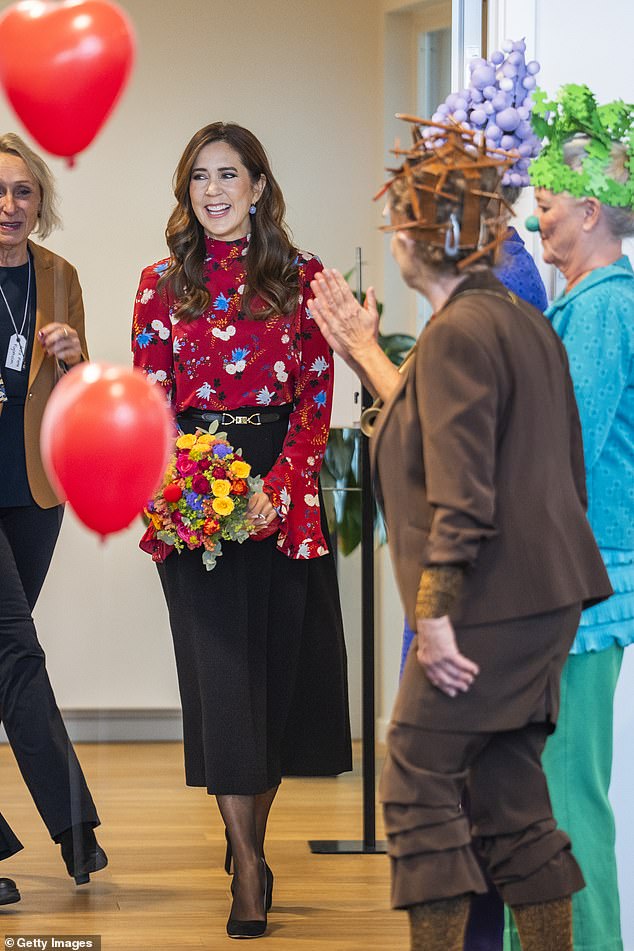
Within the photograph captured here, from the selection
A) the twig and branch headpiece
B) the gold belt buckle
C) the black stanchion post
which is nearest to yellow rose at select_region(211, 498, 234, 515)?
the gold belt buckle

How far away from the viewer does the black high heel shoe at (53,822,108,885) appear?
11.3 ft

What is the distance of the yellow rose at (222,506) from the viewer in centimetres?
312

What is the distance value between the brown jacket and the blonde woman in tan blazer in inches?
53.8

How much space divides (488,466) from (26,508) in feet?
5.37

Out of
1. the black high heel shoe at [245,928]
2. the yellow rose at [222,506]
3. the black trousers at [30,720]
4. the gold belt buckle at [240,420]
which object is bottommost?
the black high heel shoe at [245,928]

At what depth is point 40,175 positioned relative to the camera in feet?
11.5

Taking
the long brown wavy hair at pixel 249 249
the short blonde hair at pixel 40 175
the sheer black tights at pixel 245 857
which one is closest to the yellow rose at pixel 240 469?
the long brown wavy hair at pixel 249 249

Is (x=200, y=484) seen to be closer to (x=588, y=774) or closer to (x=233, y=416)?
(x=233, y=416)

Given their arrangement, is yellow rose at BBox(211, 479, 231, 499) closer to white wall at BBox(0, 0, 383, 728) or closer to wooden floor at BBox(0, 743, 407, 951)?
wooden floor at BBox(0, 743, 407, 951)

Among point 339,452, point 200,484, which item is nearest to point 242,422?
point 200,484

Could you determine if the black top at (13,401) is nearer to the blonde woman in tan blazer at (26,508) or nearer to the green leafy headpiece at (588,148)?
the blonde woman in tan blazer at (26,508)

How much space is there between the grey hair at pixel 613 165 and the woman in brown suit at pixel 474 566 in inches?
15.9

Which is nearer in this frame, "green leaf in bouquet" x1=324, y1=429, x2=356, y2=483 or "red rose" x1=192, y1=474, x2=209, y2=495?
"red rose" x1=192, y1=474, x2=209, y2=495

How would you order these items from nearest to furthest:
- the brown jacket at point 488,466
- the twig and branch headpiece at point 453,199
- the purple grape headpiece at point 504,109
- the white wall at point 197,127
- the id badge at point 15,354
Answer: the brown jacket at point 488,466, the twig and branch headpiece at point 453,199, the purple grape headpiece at point 504,109, the id badge at point 15,354, the white wall at point 197,127
